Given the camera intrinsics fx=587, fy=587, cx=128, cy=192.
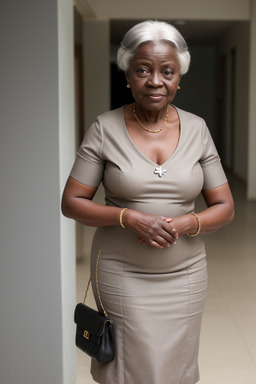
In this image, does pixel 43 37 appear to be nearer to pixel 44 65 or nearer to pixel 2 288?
pixel 44 65

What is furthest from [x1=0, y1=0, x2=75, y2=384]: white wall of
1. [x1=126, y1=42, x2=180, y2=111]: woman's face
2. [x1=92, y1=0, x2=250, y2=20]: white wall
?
[x1=92, y1=0, x2=250, y2=20]: white wall

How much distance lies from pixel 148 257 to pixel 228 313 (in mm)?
2805

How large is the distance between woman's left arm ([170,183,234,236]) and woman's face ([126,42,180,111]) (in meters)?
0.39

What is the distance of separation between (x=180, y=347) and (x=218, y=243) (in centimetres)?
511

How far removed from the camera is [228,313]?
15.5 ft

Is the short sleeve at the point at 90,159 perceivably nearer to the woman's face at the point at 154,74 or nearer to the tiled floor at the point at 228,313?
the woman's face at the point at 154,74

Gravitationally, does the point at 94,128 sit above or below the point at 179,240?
above

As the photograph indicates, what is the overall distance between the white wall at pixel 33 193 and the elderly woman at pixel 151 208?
754 millimetres

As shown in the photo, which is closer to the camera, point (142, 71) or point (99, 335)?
point (142, 71)

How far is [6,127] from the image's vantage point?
2865 mm

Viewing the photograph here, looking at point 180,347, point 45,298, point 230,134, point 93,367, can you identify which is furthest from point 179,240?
point 230,134

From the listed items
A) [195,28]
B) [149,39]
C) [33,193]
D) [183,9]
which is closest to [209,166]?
[149,39]

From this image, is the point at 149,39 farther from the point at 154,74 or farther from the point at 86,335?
the point at 86,335

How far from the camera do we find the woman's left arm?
2.04m
